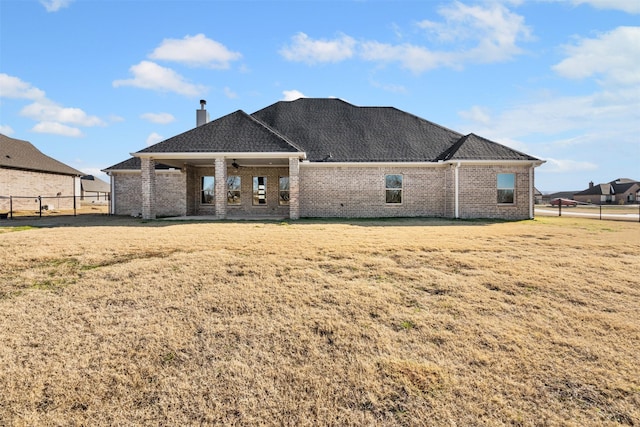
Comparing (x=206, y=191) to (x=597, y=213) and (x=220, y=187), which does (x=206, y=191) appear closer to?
(x=220, y=187)

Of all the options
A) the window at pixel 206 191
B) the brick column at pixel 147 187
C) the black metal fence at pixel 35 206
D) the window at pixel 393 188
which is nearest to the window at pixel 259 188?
the window at pixel 206 191

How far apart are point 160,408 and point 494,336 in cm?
391

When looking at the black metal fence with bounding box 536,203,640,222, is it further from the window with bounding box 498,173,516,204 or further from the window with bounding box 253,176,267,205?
the window with bounding box 253,176,267,205

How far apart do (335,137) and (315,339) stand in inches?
615

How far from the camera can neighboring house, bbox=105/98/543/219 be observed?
15.0 meters

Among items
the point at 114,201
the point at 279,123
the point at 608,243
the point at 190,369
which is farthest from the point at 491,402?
the point at 114,201

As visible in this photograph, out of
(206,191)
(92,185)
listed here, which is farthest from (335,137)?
(92,185)

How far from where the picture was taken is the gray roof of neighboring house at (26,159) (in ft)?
86.9

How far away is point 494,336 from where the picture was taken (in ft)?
13.6

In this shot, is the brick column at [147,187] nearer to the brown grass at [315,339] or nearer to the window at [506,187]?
the brown grass at [315,339]

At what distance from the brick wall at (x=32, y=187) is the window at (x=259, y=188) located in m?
14.6

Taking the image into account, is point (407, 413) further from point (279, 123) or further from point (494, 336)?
point (279, 123)

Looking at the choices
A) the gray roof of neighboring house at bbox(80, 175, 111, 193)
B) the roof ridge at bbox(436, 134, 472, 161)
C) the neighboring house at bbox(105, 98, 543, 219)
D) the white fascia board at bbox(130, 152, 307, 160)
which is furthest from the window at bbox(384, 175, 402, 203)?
the gray roof of neighboring house at bbox(80, 175, 111, 193)

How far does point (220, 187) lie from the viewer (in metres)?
14.9
